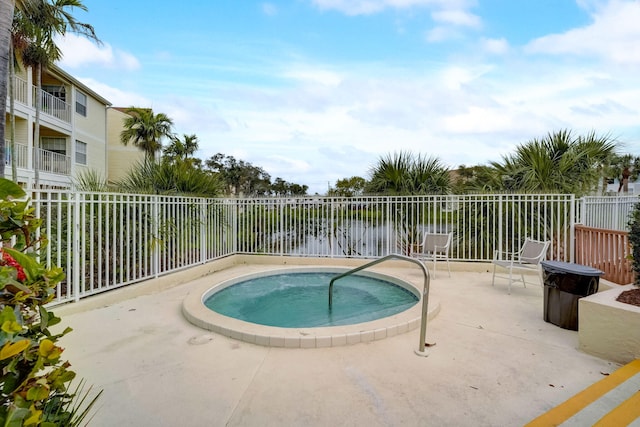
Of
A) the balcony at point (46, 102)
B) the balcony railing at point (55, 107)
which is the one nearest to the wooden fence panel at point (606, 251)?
the balcony at point (46, 102)

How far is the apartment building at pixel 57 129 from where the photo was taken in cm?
1603

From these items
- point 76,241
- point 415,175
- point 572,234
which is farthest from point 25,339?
point 415,175

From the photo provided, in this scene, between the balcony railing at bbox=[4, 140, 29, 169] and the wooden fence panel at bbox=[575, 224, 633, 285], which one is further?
the balcony railing at bbox=[4, 140, 29, 169]

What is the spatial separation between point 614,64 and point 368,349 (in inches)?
397

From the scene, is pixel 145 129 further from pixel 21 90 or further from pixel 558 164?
pixel 558 164

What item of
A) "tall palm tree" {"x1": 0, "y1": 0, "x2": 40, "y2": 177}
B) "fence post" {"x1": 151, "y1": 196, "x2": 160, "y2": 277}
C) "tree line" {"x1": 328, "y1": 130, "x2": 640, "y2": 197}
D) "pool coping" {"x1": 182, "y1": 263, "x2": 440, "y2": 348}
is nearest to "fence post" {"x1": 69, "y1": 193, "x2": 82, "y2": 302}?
"fence post" {"x1": 151, "y1": 196, "x2": 160, "y2": 277}

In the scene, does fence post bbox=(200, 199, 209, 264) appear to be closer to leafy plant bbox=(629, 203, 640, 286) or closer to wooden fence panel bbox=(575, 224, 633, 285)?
leafy plant bbox=(629, 203, 640, 286)

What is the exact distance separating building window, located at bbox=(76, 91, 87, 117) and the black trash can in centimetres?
2561

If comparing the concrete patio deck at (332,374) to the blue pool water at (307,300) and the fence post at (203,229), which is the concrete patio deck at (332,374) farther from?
the fence post at (203,229)

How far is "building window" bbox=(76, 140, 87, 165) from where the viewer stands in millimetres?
20362

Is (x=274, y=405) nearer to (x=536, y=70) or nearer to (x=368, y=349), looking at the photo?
(x=368, y=349)

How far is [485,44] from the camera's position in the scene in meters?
8.05

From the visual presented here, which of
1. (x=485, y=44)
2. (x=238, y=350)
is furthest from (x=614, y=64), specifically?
(x=238, y=350)

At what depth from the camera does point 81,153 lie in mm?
20766
